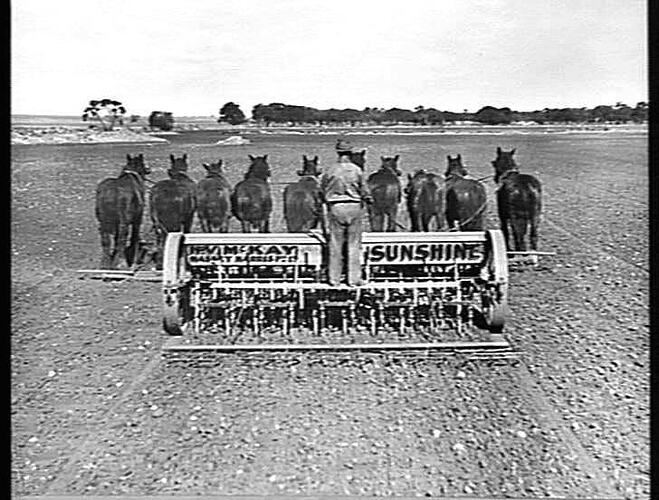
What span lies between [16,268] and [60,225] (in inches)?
7.8

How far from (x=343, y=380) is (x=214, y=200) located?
730 mm

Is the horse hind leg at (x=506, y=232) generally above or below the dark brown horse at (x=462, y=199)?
below

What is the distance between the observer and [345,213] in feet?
7.98

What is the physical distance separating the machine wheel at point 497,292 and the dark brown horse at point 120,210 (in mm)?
1095

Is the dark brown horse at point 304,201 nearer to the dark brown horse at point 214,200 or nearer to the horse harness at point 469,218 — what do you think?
the dark brown horse at point 214,200

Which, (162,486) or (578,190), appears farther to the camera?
(578,190)

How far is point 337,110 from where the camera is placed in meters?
2.51

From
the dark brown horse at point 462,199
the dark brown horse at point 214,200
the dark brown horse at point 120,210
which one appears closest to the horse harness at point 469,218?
the dark brown horse at point 462,199

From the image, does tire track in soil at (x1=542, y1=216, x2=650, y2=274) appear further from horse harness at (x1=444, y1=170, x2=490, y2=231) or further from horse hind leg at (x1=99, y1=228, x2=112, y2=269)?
horse hind leg at (x1=99, y1=228, x2=112, y2=269)

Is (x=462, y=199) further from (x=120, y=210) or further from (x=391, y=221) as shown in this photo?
(x=120, y=210)

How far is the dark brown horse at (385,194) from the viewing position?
251 cm
